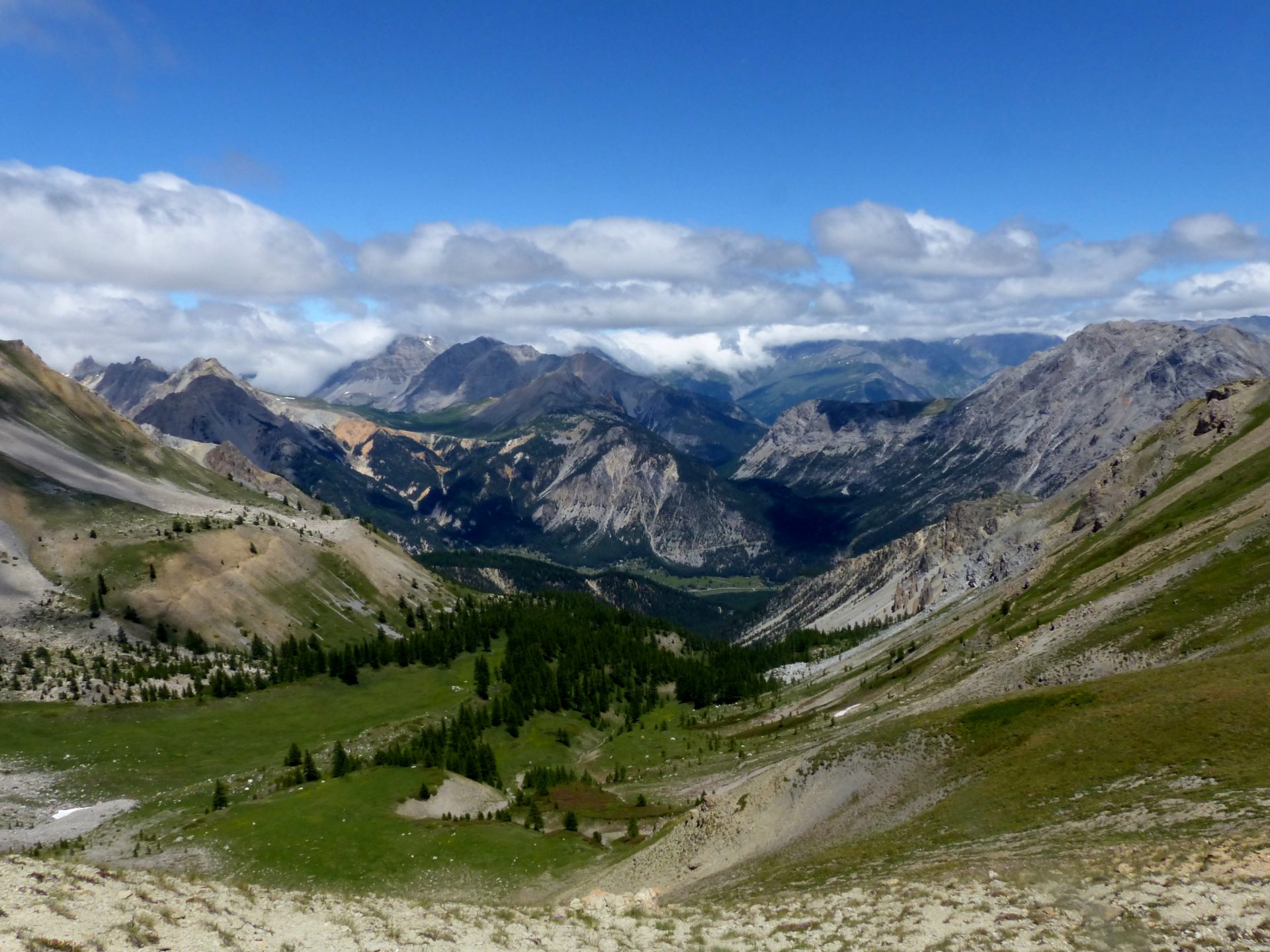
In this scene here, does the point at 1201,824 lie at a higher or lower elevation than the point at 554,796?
higher

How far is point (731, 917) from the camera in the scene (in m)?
42.2

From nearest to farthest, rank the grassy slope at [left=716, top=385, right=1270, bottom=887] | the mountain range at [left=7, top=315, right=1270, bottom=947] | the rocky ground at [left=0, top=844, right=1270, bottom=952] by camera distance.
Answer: the rocky ground at [left=0, top=844, right=1270, bottom=952] → the grassy slope at [left=716, top=385, right=1270, bottom=887] → the mountain range at [left=7, top=315, right=1270, bottom=947]

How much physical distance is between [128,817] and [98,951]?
7419cm

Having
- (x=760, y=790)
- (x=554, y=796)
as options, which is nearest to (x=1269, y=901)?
(x=760, y=790)

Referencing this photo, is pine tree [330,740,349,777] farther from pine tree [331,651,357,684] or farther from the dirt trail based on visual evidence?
the dirt trail

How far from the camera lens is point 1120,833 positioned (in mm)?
41031

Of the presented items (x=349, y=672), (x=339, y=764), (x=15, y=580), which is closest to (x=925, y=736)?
(x=339, y=764)

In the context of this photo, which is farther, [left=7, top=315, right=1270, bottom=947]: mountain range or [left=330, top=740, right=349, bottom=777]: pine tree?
[left=330, top=740, right=349, bottom=777]: pine tree

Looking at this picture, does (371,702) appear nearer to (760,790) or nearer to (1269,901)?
(760,790)

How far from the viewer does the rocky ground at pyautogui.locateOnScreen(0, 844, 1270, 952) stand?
29.5m

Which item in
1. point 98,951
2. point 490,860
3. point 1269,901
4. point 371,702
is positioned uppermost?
point 98,951

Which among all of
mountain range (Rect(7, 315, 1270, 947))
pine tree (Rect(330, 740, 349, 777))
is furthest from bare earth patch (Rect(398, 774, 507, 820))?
pine tree (Rect(330, 740, 349, 777))

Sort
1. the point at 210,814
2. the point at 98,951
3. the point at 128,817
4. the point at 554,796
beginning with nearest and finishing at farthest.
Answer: the point at 98,951
the point at 210,814
the point at 128,817
the point at 554,796

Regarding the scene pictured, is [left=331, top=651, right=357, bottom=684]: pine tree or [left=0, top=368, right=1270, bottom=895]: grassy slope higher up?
[left=0, top=368, right=1270, bottom=895]: grassy slope
